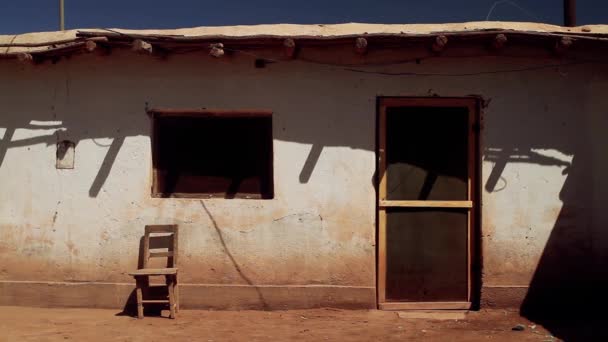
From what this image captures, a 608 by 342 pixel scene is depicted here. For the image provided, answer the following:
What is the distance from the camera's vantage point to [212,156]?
6992 mm

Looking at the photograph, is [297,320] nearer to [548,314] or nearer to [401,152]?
[401,152]

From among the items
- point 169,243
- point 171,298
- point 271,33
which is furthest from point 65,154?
point 271,33

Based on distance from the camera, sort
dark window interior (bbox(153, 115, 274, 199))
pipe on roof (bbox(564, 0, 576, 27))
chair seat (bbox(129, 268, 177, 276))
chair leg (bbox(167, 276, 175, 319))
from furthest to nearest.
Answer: pipe on roof (bbox(564, 0, 576, 27))
dark window interior (bbox(153, 115, 274, 199))
chair leg (bbox(167, 276, 175, 319))
chair seat (bbox(129, 268, 177, 276))

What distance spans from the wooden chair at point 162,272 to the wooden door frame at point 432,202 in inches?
89.8

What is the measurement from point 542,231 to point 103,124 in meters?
5.13

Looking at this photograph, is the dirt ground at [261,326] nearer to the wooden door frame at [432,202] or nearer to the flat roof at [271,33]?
the wooden door frame at [432,202]

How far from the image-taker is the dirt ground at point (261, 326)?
583cm

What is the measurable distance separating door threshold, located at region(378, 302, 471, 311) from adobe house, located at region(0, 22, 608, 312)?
2cm

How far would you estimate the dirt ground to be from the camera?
583 cm

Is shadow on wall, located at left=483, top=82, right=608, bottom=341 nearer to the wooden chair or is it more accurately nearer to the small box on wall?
the wooden chair

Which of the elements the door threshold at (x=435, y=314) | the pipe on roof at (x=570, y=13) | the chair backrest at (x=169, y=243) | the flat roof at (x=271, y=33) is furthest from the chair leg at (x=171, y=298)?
the pipe on roof at (x=570, y=13)

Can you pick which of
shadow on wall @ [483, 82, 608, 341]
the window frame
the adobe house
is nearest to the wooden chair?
the adobe house

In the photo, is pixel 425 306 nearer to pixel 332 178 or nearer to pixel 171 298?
pixel 332 178

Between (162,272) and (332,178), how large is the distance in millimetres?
2116
